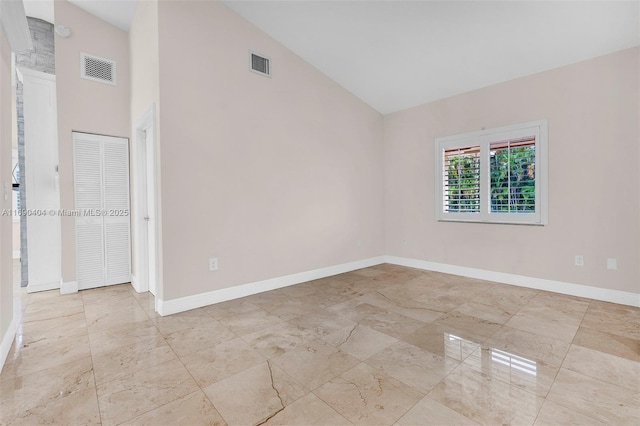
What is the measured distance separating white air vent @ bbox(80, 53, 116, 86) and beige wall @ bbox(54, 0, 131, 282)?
51 mm

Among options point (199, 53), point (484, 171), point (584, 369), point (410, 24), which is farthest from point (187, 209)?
point (484, 171)

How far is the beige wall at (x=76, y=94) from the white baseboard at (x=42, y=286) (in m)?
0.39

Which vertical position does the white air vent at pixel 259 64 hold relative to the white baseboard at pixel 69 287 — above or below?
above

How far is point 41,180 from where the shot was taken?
13.0 ft

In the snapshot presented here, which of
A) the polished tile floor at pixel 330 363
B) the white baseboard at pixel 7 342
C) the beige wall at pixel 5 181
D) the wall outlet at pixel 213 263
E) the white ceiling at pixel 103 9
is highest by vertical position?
the white ceiling at pixel 103 9

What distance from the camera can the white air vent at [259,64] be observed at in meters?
3.72

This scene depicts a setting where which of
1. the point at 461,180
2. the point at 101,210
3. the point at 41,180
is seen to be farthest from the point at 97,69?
the point at 461,180

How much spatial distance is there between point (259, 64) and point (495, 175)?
343 centimetres

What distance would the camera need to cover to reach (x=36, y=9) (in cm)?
402

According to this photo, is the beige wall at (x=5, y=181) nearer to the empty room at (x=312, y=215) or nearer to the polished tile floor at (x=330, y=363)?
the empty room at (x=312, y=215)

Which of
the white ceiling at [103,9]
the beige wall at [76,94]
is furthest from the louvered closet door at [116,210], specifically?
the white ceiling at [103,9]

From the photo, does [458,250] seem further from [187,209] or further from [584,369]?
[187,209]

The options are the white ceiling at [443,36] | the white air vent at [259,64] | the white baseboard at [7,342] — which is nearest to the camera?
the white baseboard at [7,342]

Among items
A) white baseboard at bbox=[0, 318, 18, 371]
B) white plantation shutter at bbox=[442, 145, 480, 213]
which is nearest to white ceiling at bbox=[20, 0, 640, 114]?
white plantation shutter at bbox=[442, 145, 480, 213]
